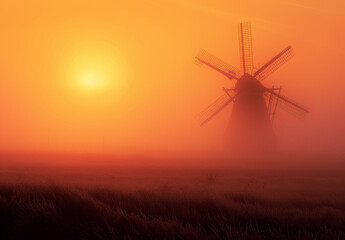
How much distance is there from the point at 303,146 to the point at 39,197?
207 feet

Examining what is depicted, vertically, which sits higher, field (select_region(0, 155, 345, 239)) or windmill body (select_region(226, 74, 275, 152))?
windmill body (select_region(226, 74, 275, 152))

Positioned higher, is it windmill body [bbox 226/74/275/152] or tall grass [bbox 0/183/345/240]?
windmill body [bbox 226/74/275/152]

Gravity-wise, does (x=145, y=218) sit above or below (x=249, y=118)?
below

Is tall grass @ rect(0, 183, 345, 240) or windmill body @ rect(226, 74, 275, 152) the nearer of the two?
tall grass @ rect(0, 183, 345, 240)

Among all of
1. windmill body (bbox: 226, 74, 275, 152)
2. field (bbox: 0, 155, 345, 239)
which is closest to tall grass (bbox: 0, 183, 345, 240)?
field (bbox: 0, 155, 345, 239)

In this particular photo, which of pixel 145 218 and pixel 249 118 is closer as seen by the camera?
pixel 145 218

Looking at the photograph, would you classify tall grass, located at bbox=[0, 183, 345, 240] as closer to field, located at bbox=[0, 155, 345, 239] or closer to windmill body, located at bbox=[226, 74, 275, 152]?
field, located at bbox=[0, 155, 345, 239]

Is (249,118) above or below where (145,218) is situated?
above

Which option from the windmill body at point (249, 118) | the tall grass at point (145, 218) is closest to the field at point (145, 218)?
the tall grass at point (145, 218)

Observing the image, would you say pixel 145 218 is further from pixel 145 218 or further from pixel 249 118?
pixel 249 118

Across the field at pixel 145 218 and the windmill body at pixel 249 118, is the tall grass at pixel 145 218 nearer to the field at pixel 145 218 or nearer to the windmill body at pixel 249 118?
the field at pixel 145 218

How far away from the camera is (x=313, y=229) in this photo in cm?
495

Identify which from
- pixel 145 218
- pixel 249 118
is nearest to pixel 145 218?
pixel 145 218

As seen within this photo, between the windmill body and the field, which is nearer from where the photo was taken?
the field
